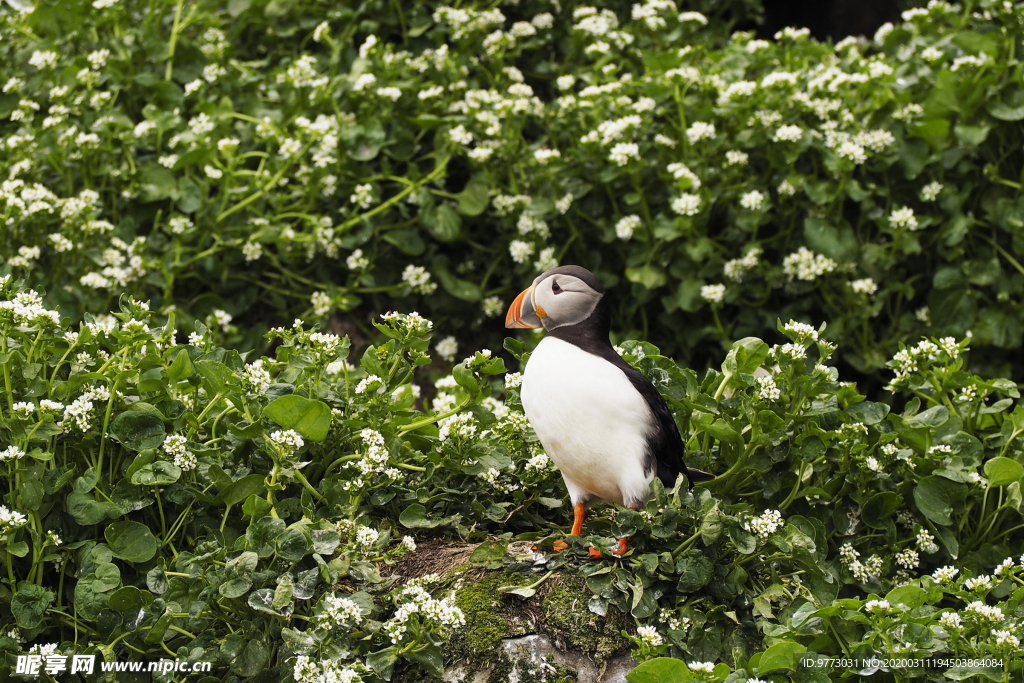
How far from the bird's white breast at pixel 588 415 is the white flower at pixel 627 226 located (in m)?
1.87

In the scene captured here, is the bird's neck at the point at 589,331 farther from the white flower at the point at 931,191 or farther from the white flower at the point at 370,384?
the white flower at the point at 931,191

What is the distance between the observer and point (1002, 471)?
2762mm

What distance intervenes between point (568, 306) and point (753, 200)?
199 cm

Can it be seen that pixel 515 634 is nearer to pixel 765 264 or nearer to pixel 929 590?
pixel 929 590

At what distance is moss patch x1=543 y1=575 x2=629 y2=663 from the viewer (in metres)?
2.61

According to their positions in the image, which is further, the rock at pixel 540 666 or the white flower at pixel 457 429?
the white flower at pixel 457 429

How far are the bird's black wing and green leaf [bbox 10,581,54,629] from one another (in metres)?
1.53

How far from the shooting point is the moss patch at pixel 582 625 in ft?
8.56

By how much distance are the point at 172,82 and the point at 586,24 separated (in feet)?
6.89

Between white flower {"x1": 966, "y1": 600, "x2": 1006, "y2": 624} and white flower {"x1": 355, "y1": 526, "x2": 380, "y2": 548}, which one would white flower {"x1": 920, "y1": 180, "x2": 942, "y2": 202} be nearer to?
white flower {"x1": 966, "y1": 600, "x2": 1006, "y2": 624}

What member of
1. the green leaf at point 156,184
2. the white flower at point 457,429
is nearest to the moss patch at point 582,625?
the white flower at point 457,429

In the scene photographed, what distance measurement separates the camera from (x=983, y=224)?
4496 mm

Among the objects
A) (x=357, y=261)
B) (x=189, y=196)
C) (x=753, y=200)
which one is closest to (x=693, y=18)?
(x=753, y=200)

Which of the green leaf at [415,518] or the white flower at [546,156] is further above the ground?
the white flower at [546,156]
